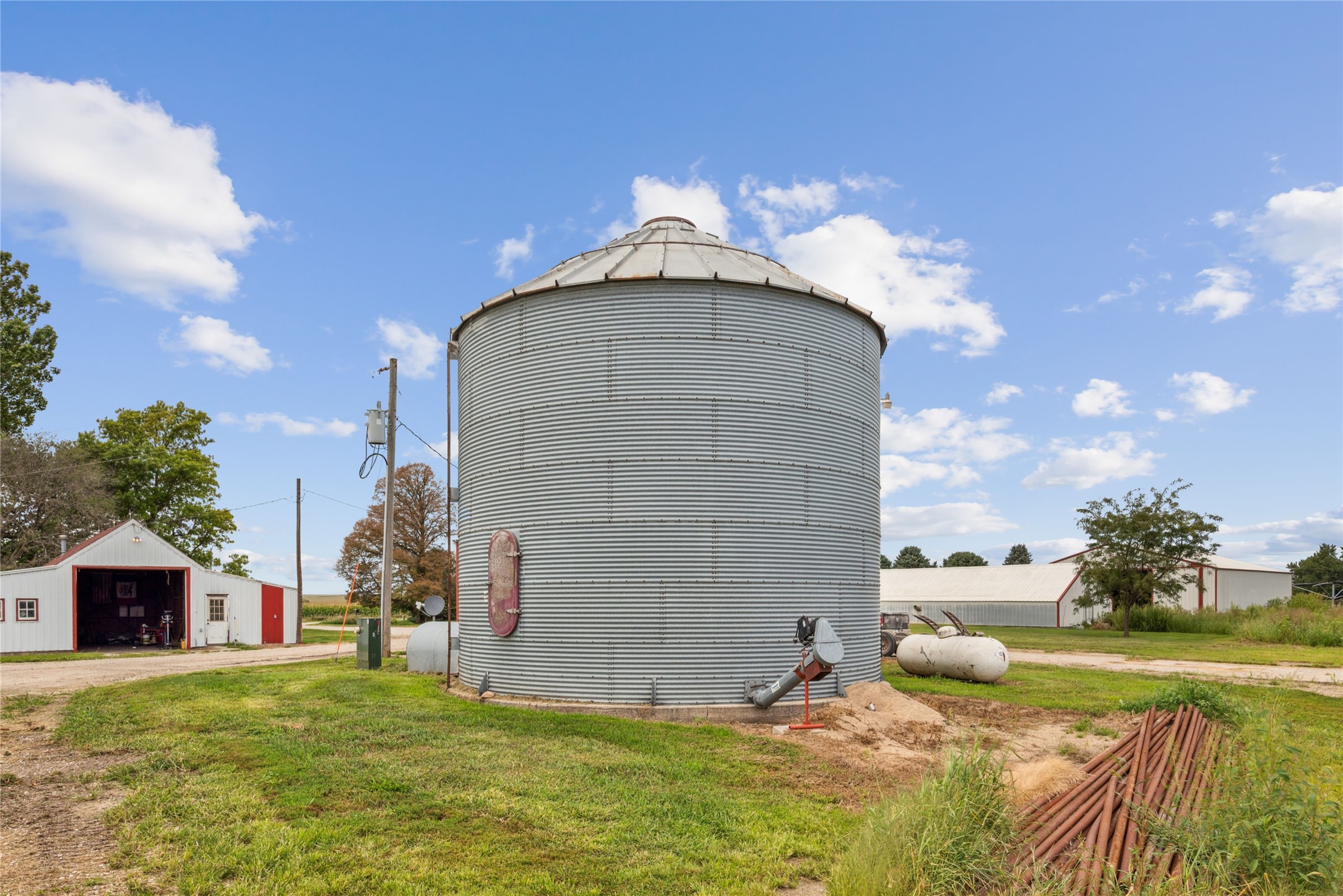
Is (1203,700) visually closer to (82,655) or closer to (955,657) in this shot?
(955,657)

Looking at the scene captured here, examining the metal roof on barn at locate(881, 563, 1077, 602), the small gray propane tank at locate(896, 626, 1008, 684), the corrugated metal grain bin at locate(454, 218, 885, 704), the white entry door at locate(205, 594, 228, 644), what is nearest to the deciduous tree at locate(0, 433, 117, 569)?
the white entry door at locate(205, 594, 228, 644)

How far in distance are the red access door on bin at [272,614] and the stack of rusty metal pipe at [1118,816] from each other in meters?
37.0

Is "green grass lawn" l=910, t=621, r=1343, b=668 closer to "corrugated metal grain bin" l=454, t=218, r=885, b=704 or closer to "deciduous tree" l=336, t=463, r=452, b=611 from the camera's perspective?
"corrugated metal grain bin" l=454, t=218, r=885, b=704

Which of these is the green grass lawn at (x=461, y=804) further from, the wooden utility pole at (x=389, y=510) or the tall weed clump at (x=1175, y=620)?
the tall weed clump at (x=1175, y=620)

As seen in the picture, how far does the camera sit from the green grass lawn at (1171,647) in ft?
93.3

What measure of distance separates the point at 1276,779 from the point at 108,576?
137 ft

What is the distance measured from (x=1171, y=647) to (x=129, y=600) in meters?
42.7

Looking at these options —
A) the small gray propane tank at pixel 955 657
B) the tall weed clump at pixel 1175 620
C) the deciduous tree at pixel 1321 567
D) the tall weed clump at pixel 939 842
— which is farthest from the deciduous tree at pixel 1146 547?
the deciduous tree at pixel 1321 567

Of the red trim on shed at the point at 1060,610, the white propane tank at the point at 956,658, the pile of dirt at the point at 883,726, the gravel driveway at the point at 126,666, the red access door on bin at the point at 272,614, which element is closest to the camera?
the pile of dirt at the point at 883,726

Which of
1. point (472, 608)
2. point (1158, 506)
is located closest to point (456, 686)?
point (472, 608)

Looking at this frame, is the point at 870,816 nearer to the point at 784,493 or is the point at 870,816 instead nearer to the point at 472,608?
the point at 784,493

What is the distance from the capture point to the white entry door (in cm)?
3581

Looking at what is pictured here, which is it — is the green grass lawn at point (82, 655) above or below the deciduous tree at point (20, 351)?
below

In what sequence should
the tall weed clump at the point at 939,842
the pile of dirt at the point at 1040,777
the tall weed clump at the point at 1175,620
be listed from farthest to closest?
1. the tall weed clump at the point at 1175,620
2. the pile of dirt at the point at 1040,777
3. the tall weed clump at the point at 939,842
